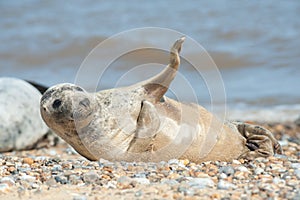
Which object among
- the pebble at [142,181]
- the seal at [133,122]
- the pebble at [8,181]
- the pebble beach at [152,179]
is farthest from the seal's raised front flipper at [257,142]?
the pebble at [8,181]

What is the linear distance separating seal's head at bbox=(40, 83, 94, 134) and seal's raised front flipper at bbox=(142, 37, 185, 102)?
432mm

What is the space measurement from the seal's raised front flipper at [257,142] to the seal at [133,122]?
31 cm

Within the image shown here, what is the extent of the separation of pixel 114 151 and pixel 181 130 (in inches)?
18.4

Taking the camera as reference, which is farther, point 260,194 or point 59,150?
point 59,150

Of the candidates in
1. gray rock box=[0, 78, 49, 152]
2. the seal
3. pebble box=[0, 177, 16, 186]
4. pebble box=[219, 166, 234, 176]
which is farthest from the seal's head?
gray rock box=[0, 78, 49, 152]

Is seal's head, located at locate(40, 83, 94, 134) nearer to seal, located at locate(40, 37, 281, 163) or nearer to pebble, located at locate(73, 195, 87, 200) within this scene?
seal, located at locate(40, 37, 281, 163)

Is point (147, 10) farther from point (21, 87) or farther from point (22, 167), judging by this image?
point (22, 167)

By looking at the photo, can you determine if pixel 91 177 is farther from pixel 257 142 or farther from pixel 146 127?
pixel 257 142

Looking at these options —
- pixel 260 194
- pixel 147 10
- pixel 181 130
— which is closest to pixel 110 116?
pixel 181 130

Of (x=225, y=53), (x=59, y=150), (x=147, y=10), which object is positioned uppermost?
(x=147, y=10)

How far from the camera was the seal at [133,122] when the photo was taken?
3777mm

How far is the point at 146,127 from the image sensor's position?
3.87 meters

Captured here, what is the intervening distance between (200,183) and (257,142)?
3.59 ft

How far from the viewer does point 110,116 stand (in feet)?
12.8
